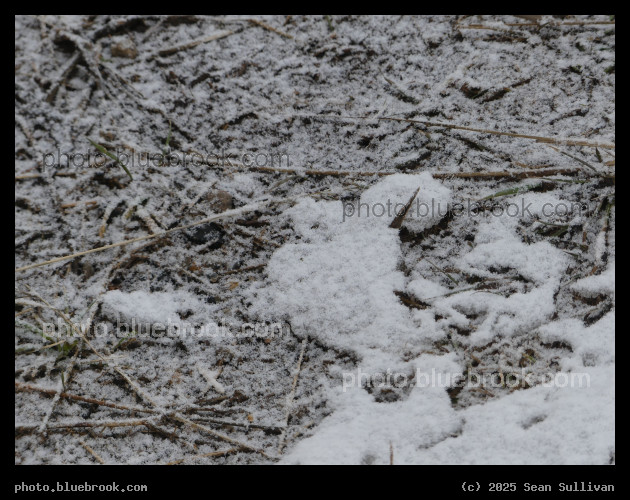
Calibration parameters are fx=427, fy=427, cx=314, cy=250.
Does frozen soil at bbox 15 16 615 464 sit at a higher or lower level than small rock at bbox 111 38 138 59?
lower

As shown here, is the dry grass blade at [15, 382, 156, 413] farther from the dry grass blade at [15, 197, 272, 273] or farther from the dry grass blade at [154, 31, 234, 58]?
the dry grass blade at [154, 31, 234, 58]

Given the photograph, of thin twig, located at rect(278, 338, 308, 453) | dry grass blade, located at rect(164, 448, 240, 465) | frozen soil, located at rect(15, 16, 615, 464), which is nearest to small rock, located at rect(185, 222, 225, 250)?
frozen soil, located at rect(15, 16, 615, 464)

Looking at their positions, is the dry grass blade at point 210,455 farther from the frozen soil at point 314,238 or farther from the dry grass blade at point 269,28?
the dry grass blade at point 269,28

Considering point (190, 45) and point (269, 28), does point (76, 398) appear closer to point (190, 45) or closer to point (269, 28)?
point (190, 45)

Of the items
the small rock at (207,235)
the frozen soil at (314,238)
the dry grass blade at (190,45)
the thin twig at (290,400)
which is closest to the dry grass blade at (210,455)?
the frozen soil at (314,238)

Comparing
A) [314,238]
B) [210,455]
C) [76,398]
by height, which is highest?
[314,238]

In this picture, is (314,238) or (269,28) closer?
(314,238)

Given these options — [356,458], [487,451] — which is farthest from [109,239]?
[487,451]

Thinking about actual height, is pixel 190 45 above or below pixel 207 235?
above

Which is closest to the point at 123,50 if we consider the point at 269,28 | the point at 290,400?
the point at 269,28

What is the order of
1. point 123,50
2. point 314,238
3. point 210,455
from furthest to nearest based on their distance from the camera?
point 123,50, point 314,238, point 210,455

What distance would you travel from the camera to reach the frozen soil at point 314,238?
1.15 m

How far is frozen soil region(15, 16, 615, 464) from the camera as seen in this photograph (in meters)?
1.15

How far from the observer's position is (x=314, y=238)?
4.67 feet
